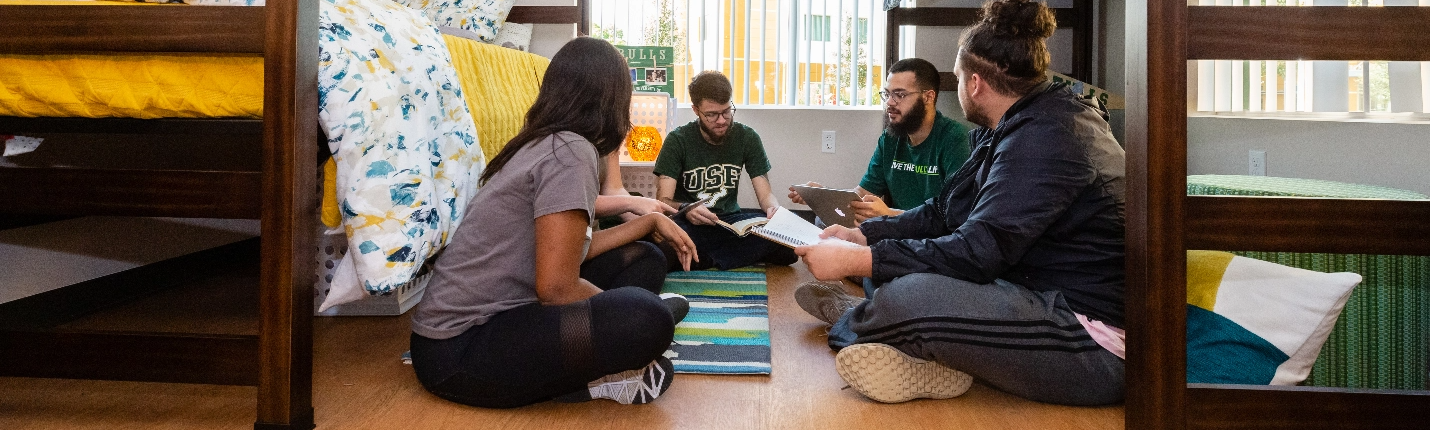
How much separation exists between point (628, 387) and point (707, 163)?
5.63 feet

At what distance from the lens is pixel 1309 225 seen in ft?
3.38

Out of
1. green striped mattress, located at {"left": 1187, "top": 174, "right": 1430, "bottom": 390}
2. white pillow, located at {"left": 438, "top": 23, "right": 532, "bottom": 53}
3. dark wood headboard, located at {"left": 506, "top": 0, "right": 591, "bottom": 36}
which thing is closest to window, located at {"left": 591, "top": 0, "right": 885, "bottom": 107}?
dark wood headboard, located at {"left": 506, "top": 0, "right": 591, "bottom": 36}

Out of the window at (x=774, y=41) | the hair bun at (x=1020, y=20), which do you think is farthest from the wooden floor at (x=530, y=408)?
the window at (x=774, y=41)

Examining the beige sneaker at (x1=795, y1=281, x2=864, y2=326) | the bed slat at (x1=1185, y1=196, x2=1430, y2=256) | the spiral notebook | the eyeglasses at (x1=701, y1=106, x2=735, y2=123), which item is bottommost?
the beige sneaker at (x1=795, y1=281, x2=864, y2=326)

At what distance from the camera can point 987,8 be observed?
1648 millimetres

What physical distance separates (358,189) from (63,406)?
0.58 m

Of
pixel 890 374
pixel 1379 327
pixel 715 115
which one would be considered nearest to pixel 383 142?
pixel 890 374

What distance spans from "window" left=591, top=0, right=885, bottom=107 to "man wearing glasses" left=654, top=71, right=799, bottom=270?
42.1 inches

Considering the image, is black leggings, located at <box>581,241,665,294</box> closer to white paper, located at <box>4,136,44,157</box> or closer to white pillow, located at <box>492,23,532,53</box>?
white paper, located at <box>4,136,44,157</box>

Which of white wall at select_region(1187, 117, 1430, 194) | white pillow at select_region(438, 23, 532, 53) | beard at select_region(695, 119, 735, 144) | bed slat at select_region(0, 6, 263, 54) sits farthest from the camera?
white pillow at select_region(438, 23, 532, 53)

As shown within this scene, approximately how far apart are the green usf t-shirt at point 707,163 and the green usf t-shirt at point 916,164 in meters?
0.45

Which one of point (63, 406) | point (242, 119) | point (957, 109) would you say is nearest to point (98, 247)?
point (63, 406)

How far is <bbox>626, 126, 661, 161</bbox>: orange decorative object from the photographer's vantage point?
344 cm

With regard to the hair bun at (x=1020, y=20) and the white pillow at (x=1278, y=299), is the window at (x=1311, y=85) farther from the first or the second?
the white pillow at (x=1278, y=299)
